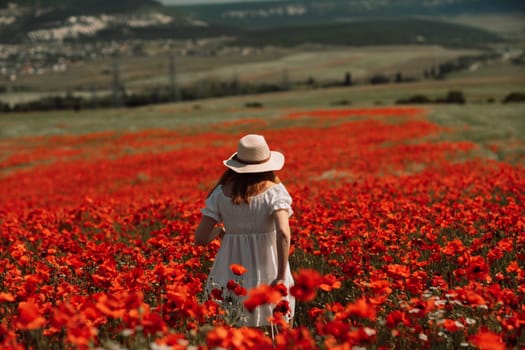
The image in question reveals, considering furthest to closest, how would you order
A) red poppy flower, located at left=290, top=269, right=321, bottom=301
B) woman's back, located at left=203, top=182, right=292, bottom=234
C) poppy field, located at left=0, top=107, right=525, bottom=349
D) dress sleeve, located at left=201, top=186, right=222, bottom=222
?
dress sleeve, located at left=201, top=186, right=222, bottom=222
woman's back, located at left=203, top=182, right=292, bottom=234
poppy field, located at left=0, top=107, right=525, bottom=349
red poppy flower, located at left=290, top=269, right=321, bottom=301

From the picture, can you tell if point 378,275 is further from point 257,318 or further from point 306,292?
point 306,292

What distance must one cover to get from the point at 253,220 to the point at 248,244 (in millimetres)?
229

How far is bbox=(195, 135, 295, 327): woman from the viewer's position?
4586 millimetres

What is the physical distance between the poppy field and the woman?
0.71ft

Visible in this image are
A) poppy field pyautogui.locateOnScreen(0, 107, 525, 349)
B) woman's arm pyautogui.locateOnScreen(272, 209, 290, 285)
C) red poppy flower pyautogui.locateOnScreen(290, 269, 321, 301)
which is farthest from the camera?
woman's arm pyautogui.locateOnScreen(272, 209, 290, 285)

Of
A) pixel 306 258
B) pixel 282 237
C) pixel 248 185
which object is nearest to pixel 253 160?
pixel 248 185

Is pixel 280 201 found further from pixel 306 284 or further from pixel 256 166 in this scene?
pixel 306 284

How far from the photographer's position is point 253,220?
4.75 meters

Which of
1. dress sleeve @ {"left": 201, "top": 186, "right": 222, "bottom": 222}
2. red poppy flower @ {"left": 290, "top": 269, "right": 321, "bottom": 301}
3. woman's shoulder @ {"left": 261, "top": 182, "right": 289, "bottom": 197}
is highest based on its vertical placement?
red poppy flower @ {"left": 290, "top": 269, "right": 321, "bottom": 301}

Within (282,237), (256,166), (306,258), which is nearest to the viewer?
(282,237)

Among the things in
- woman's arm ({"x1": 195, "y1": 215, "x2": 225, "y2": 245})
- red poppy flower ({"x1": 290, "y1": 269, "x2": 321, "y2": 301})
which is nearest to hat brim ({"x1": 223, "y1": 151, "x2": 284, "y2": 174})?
woman's arm ({"x1": 195, "y1": 215, "x2": 225, "y2": 245})

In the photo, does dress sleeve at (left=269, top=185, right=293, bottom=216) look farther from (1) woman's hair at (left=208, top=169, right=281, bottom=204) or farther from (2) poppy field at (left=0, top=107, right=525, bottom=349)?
(2) poppy field at (left=0, top=107, right=525, bottom=349)

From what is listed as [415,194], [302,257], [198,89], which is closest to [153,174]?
[415,194]

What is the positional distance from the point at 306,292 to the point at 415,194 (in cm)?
776
